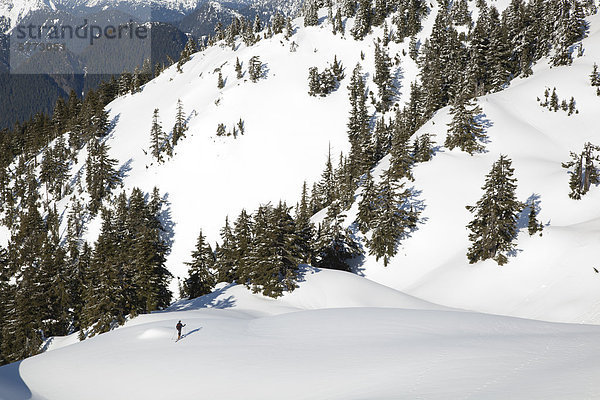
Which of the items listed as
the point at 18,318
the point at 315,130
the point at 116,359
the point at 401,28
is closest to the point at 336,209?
the point at 116,359

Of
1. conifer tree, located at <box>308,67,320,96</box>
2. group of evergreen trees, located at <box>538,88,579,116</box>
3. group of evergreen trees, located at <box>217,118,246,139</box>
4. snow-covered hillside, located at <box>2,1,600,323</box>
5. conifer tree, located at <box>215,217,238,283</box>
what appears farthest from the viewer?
conifer tree, located at <box>308,67,320,96</box>

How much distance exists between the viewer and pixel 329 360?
16.1 metres

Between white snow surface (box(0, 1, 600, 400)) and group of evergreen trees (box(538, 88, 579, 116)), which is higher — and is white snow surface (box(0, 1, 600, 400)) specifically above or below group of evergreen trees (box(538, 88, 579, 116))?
below

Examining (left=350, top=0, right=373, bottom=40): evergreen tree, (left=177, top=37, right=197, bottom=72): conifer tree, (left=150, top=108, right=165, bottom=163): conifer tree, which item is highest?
(left=177, top=37, right=197, bottom=72): conifer tree

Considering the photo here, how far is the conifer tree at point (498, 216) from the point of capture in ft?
121

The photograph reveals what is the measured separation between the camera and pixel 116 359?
1942 centimetres

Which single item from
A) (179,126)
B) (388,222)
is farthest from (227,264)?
(179,126)

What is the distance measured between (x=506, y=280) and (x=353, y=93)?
72375 mm

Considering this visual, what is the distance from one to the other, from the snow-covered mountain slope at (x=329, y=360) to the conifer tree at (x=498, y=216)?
698 inches

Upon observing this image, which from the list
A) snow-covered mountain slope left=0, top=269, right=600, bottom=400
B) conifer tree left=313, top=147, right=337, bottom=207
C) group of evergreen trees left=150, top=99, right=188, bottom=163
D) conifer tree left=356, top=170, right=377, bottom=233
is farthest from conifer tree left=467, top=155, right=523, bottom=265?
group of evergreen trees left=150, top=99, right=188, bottom=163

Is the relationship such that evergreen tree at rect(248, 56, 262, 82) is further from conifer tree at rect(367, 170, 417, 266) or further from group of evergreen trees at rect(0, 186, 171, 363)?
group of evergreen trees at rect(0, 186, 171, 363)

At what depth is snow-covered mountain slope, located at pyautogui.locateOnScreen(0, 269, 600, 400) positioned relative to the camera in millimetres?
11477

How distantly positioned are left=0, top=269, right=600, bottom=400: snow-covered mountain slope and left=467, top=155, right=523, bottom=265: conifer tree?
58.2 feet

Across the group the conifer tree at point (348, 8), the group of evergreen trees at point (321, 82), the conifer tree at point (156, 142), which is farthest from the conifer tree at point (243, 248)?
the conifer tree at point (348, 8)
